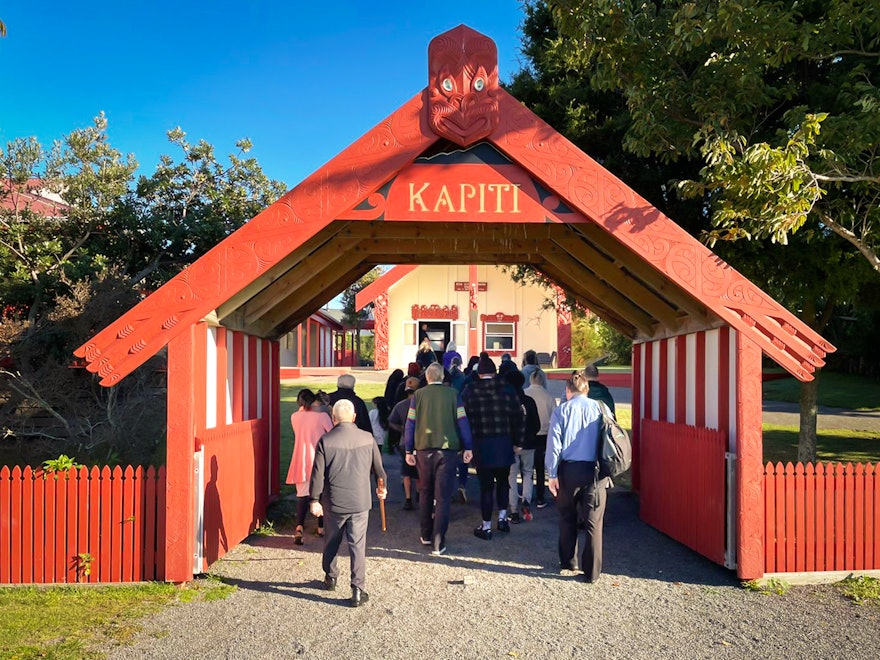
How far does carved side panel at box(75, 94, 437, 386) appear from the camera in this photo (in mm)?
7141

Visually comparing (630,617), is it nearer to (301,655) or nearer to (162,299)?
(301,655)

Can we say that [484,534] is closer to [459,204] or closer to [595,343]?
[459,204]

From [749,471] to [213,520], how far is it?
17.4 ft

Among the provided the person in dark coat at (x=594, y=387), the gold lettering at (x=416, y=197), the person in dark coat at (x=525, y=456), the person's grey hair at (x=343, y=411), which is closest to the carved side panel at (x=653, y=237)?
the gold lettering at (x=416, y=197)

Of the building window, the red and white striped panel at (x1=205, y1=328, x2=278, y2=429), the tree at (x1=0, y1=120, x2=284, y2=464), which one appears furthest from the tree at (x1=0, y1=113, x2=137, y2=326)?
the building window

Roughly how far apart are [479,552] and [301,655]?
3350 mm

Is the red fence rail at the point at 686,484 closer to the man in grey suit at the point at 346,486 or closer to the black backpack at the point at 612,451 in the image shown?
the black backpack at the point at 612,451

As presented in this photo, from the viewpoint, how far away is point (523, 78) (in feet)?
48.1

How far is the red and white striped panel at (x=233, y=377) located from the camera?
8305 mm

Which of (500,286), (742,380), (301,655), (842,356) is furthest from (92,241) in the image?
(842,356)

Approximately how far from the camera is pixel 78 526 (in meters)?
7.21

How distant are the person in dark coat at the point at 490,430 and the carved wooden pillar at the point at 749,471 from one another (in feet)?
8.74

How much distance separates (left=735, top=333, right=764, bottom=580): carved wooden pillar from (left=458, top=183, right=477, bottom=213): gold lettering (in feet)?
9.50

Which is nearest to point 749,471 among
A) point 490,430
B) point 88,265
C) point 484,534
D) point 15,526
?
point 490,430
